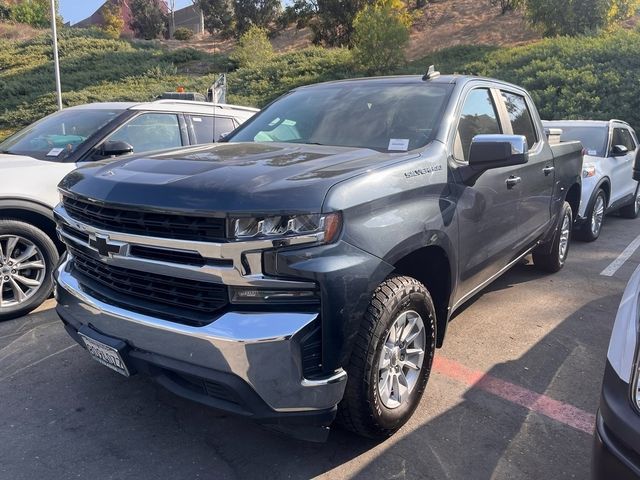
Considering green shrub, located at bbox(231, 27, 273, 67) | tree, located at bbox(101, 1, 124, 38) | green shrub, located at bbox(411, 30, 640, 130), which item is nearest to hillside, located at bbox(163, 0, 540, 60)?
green shrub, located at bbox(231, 27, 273, 67)

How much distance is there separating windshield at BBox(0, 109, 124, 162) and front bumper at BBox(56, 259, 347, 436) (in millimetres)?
2967

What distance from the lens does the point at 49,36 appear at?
3806 centimetres

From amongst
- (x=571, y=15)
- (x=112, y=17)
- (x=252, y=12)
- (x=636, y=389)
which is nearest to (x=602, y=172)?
(x=636, y=389)

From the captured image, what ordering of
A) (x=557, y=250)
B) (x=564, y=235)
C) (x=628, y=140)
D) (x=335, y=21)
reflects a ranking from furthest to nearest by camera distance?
(x=335, y=21) < (x=628, y=140) < (x=564, y=235) < (x=557, y=250)

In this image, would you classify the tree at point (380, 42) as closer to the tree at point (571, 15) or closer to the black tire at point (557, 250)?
the tree at point (571, 15)

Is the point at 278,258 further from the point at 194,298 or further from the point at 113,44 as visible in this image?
the point at 113,44

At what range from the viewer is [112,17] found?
53906mm

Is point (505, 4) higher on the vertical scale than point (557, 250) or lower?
higher

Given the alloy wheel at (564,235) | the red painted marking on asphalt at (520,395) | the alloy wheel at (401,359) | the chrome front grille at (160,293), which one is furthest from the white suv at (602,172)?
the chrome front grille at (160,293)

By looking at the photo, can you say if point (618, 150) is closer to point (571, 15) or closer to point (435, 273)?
point (435, 273)

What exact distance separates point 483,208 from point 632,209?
24.0 feet

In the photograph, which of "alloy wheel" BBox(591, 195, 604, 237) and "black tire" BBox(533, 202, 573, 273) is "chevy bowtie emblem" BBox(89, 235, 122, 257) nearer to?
"black tire" BBox(533, 202, 573, 273)

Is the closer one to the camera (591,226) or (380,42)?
(591,226)

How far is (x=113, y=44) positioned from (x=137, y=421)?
3857cm
